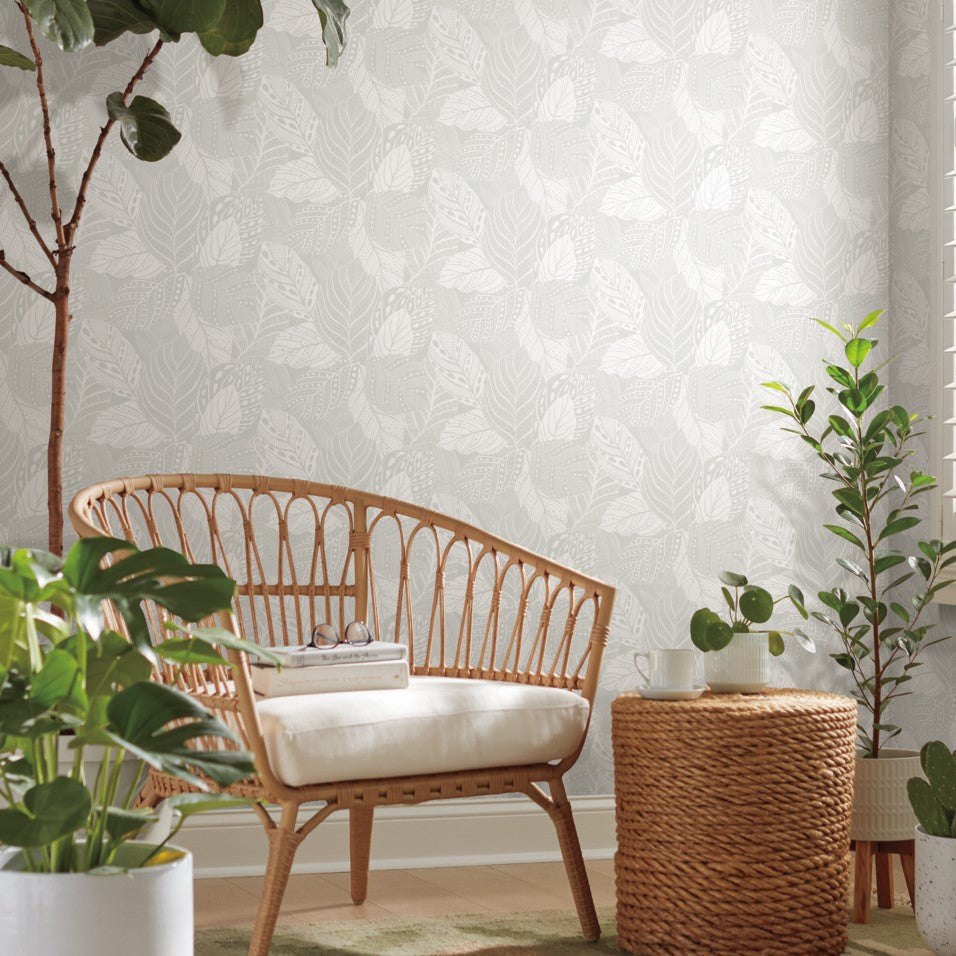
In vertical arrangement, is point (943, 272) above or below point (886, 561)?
above

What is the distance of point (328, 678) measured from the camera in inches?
83.7

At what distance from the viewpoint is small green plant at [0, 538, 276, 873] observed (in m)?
1.08

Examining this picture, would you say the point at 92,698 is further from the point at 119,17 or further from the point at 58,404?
the point at 119,17

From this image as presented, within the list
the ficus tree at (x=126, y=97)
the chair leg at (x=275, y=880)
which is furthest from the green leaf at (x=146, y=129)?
the chair leg at (x=275, y=880)

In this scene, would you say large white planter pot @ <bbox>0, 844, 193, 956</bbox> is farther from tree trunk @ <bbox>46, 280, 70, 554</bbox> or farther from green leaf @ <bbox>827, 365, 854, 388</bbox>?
green leaf @ <bbox>827, 365, 854, 388</bbox>

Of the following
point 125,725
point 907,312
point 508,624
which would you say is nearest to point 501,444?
point 508,624

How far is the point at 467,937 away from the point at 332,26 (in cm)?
167

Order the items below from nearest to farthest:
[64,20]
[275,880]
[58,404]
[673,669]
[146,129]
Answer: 1. [275,880]
2. [64,20]
3. [673,669]
4. [58,404]
5. [146,129]

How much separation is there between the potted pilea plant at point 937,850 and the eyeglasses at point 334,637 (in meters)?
0.94

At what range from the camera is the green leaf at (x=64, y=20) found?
2.04 metres

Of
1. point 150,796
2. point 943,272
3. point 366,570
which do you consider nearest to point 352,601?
point 366,570

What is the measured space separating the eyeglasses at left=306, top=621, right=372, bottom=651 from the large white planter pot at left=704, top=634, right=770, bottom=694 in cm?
60

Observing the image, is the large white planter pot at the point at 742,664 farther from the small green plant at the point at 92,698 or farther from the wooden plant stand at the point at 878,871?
the small green plant at the point at 92,698

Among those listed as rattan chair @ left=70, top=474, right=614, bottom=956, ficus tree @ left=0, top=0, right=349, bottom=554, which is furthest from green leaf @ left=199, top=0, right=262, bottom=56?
rattan chair @ left=70, top=474, right=614, bottom=956
